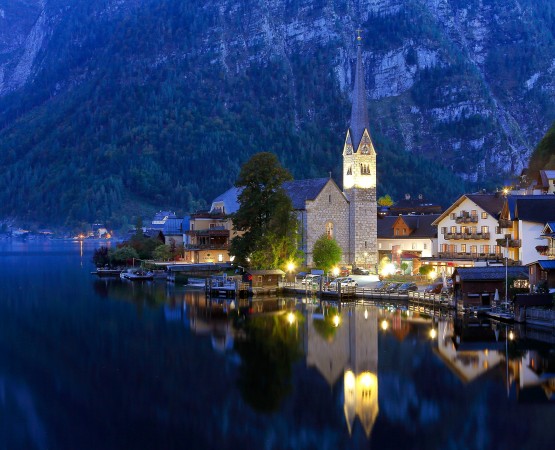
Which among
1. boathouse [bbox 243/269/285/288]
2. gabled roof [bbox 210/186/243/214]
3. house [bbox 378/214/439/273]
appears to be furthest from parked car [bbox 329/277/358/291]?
gabled roof [bbox 210/186/243/214]

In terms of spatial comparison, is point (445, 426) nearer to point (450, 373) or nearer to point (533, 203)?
point (450, 373)

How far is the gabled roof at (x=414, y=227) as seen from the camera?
87.4m

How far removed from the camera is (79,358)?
43750mm

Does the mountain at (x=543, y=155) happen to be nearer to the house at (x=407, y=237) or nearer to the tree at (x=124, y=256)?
the house at (x=407, y=237)

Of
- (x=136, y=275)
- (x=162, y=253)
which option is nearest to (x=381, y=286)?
(x=136, y=275)

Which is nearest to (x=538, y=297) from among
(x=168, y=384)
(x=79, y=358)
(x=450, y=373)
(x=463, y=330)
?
(x=463, y=330)

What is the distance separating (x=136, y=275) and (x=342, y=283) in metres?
31.1

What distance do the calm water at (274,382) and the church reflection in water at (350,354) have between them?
0.36 feet

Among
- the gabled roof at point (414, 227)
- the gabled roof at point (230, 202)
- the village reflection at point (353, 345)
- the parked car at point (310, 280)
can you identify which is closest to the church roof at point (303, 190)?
the parked car at point (310, 280)

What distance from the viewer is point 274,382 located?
37344 millimetres

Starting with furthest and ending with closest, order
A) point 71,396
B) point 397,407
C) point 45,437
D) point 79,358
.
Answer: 1. point 79,358
2. point 71,396
3. point 397,407
4. point 45,437

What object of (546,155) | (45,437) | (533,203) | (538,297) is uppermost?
(546,155)

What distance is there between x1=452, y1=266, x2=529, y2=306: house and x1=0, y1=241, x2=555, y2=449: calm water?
12.8 feet

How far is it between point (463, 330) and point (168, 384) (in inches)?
812
